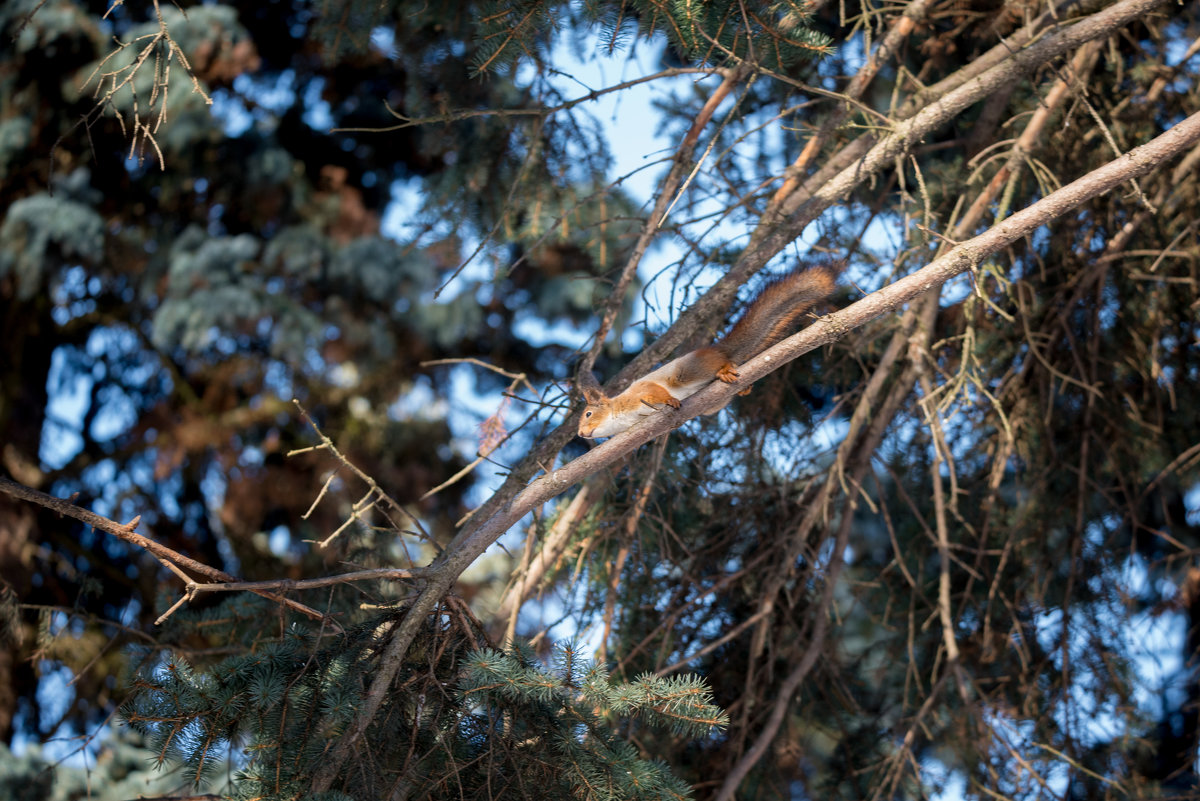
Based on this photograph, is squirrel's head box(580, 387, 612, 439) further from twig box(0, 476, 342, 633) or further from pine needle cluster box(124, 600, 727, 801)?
twig box(0, 476, 342, 633)

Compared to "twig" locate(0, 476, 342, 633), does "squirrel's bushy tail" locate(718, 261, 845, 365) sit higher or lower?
higher

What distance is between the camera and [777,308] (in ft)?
6.53

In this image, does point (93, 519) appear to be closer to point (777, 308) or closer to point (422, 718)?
point (422, 718)

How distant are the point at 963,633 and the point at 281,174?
406cm

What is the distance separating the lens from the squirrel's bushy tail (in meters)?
1.97

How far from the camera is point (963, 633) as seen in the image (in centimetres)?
342

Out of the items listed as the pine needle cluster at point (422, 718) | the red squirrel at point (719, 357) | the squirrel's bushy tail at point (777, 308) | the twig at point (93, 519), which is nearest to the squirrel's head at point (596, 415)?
the red squirrel at point (719, 357)

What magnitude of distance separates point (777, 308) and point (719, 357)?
16cm

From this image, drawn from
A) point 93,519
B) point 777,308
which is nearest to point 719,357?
point 777,308

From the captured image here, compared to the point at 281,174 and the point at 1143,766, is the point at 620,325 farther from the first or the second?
the point at 1143,766

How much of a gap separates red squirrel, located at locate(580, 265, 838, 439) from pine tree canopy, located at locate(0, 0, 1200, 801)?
6 cm

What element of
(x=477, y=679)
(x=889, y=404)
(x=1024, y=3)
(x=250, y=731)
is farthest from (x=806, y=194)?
(x=250, y=731)

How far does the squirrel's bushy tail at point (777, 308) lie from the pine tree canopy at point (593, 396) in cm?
5

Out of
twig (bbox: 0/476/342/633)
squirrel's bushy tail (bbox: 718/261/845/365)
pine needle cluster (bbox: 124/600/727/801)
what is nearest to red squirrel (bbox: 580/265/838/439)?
squirrel's bushy tail (bbox: 718/261/845/365)
